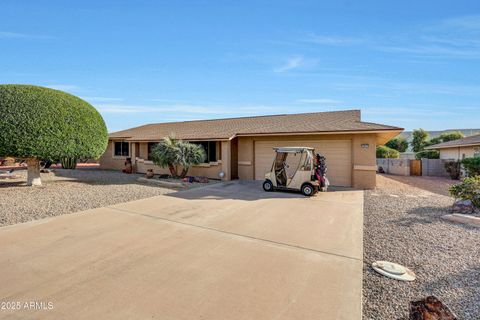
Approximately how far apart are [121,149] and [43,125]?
9.25m

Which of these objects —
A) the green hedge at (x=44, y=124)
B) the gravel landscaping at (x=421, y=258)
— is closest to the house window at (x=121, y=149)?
the green hedge at (x=44, y=124)

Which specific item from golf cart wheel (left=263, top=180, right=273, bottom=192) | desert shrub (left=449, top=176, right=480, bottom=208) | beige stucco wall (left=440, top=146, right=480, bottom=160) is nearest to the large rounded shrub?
golf cart wheel (left=263, top=180, right=273, bottom=192)

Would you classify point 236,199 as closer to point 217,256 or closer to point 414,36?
point 217,256

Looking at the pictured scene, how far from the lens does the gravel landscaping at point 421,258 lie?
2.94 m

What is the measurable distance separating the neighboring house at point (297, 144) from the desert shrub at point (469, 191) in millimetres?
3283

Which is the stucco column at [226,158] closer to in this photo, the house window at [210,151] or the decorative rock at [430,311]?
the house window at [210,151]

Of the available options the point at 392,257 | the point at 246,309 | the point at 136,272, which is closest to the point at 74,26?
the point at 136,272

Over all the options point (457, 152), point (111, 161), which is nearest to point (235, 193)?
point (111, 161)

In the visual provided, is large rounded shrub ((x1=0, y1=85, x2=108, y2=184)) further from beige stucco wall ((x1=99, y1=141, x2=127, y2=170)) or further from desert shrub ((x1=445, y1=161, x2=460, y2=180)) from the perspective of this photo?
desert shrub ((x1=445, y1=161, x2=460, y2=180))

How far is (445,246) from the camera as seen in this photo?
4.57 m

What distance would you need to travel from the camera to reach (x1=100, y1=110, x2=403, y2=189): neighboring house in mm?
10961

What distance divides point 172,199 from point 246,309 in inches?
245

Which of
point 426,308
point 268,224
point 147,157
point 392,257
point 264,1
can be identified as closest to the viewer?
point 426,308

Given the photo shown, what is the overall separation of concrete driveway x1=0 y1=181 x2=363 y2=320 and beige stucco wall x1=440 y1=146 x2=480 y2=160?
14.7 meters
